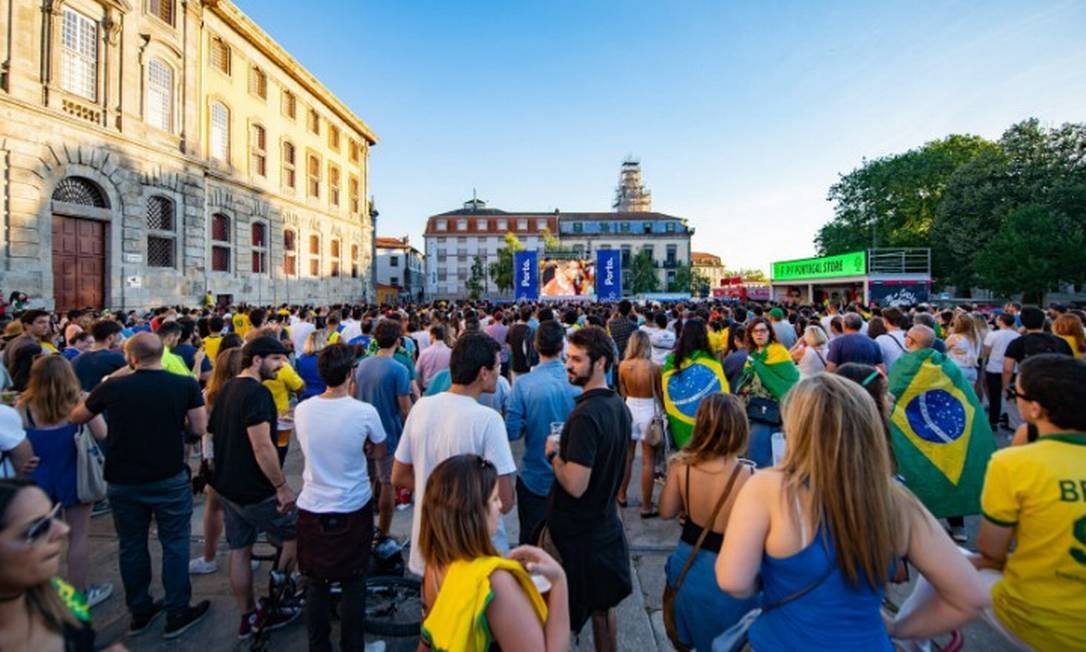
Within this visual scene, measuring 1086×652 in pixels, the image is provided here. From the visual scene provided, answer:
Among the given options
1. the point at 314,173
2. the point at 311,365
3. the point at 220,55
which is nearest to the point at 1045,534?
the point at 311,365

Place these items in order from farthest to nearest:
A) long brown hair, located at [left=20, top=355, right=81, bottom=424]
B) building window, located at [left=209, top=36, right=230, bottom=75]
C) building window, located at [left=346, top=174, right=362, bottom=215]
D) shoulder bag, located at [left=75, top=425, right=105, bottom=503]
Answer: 1. building window, located at [left=346, top=174, right=362, bottom=215]
2. building window, located at [left=209, top=36, right=230, bottom=75]
3. shoulder bag, located at [left=75, top=425, right=105, bottom=503]
4. long brown hair, located at [left=20, top=355, right=81, bottom=424]

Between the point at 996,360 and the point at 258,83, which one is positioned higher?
the point at 258,83

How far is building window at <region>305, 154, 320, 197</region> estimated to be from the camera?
30.5 metres

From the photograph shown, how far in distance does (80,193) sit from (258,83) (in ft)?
41.6

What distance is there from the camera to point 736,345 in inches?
268

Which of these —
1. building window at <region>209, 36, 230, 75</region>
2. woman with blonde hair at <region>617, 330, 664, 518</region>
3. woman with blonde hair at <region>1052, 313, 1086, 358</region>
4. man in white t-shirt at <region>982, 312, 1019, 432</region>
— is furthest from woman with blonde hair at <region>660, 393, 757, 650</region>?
building window at <region>209, 36, 230, 75</region>

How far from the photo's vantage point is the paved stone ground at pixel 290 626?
3.36 metres

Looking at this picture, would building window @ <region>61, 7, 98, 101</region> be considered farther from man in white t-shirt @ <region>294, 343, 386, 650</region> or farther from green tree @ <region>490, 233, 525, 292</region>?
green tree @ <region>490, 233, 525, 292</region>

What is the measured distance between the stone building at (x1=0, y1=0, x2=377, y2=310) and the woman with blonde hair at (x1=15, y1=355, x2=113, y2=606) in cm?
1470

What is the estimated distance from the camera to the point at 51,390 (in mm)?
3467

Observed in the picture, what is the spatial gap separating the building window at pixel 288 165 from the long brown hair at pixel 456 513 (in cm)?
3012

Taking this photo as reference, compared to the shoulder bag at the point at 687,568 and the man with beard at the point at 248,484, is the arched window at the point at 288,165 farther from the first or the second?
the shoulder bag at the point at 687,568

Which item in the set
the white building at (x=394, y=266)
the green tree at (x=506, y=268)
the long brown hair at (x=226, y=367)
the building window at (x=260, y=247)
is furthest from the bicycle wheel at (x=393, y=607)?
the white building at (x=394, y=266)

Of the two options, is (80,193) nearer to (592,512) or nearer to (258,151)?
(258,151)
